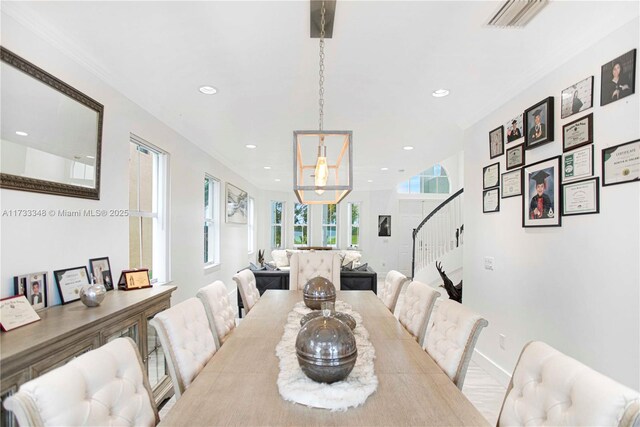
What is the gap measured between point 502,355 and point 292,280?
2094 millimetres

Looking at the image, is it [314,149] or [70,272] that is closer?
[70,272]

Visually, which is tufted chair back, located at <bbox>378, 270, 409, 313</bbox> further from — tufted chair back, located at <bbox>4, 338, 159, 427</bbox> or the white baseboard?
tufted chair back, located at <bbox>4, 338, 159, 427</bbox>

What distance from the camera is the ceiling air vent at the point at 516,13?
1609mm

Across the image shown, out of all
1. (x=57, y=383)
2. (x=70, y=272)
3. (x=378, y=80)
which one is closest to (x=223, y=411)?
(x=57, y=383)

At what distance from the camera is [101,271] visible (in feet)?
7.95

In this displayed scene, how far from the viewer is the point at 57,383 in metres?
0.86

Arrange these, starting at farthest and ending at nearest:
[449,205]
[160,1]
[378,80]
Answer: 1. [449,205]
2. [378,80]
3. [160,1]

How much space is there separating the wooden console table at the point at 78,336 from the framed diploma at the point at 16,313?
0.04 meters

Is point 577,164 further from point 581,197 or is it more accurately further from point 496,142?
point 496,142

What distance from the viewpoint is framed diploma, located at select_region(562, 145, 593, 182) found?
2.01 metres

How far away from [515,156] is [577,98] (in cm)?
67

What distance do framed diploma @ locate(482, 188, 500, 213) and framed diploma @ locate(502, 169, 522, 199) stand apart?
106 millimetres

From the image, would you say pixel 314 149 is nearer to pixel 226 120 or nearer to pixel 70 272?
pixel 226 120

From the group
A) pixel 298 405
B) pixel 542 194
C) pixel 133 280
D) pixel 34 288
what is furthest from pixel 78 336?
pixel 542 194
